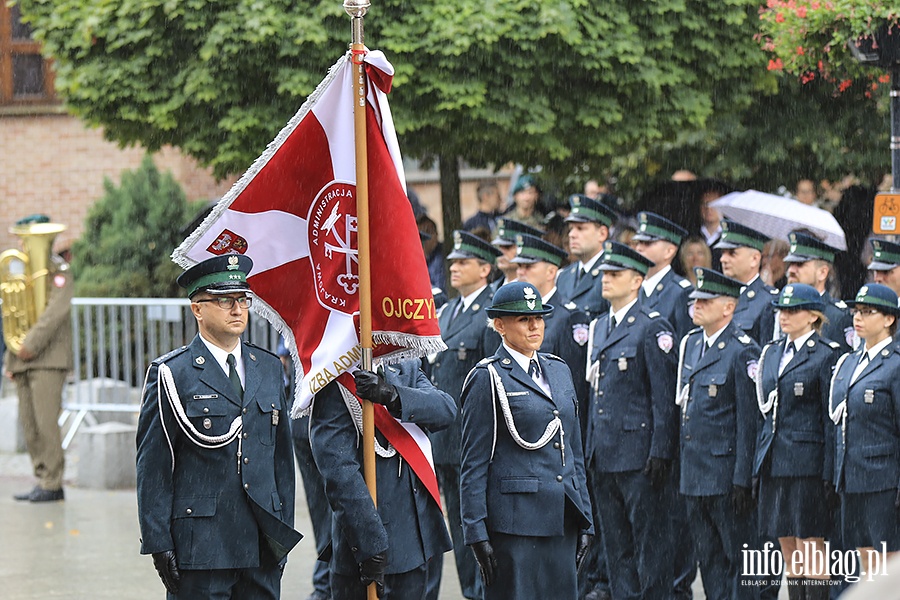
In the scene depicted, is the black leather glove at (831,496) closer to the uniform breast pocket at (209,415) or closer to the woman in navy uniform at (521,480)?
the woman in navy uniform at (521,480)

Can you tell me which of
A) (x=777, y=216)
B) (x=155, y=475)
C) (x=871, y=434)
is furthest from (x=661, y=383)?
(x=777, y=216)

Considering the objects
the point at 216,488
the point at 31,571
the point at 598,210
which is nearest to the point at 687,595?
the point at 598,210

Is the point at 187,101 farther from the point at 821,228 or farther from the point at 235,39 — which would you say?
the point at 821,228

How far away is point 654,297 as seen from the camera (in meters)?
9.74

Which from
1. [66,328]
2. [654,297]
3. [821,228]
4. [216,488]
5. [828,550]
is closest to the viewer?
[216,488]

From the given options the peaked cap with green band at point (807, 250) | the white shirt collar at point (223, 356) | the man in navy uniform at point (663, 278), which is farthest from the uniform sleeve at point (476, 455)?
the peaked cap with green band at point (807, 250)

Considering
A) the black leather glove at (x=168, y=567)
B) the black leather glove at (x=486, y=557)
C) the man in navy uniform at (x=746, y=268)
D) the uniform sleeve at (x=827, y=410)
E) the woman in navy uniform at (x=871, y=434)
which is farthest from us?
the man in navy uniform at (x=746, y=268)

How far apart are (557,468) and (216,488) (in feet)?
5.02

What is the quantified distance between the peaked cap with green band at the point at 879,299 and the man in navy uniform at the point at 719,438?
2.29ft

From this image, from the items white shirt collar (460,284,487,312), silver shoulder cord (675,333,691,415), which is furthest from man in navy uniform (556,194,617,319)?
silver shoulder cord (675,333,691,415)

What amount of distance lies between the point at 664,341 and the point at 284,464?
3.14 metres

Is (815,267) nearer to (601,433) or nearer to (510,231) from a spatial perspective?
(601,433)

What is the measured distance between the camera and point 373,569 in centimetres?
599

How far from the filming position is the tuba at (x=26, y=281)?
1297 centimetres
